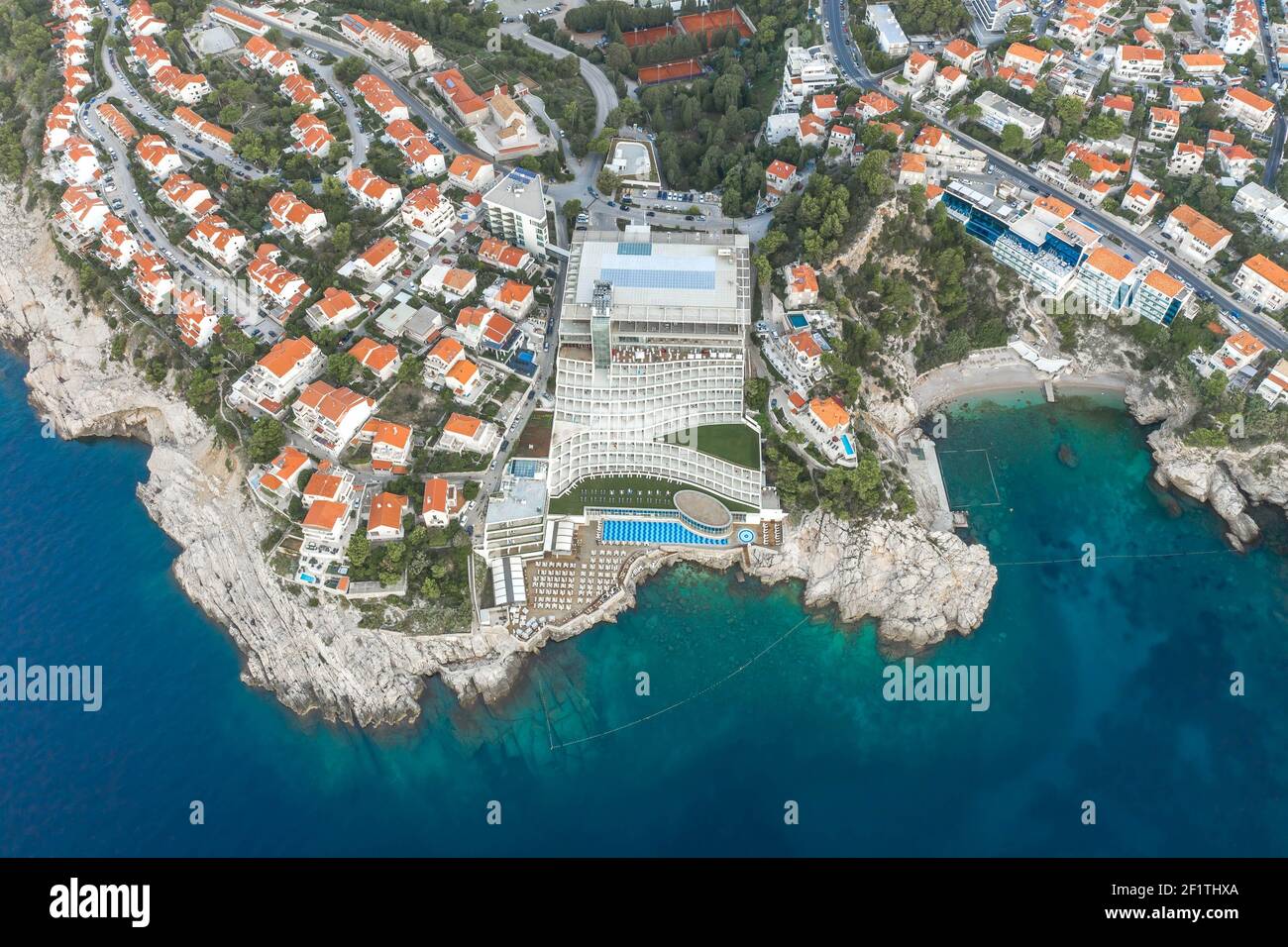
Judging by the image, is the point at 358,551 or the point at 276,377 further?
the point at 276,377

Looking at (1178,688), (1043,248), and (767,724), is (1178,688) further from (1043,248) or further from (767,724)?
(1043,248)

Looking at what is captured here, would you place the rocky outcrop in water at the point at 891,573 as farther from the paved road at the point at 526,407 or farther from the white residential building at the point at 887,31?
the white residential building at the point at 887,31

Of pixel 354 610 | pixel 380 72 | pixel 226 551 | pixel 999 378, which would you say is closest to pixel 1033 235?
pixel 999 378

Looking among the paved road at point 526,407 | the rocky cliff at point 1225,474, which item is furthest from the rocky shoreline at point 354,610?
the rocky cliff at point 1225,474

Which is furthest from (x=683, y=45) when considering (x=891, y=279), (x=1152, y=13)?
(x=1152, y=13)

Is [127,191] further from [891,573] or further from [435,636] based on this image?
[891,573]

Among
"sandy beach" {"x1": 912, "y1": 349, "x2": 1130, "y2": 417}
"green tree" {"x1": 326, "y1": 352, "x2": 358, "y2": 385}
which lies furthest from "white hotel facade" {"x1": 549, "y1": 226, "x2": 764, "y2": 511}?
"sandy beach" {"x1": 912, "y1": 349, "x2": 1130, "y2": 417}
